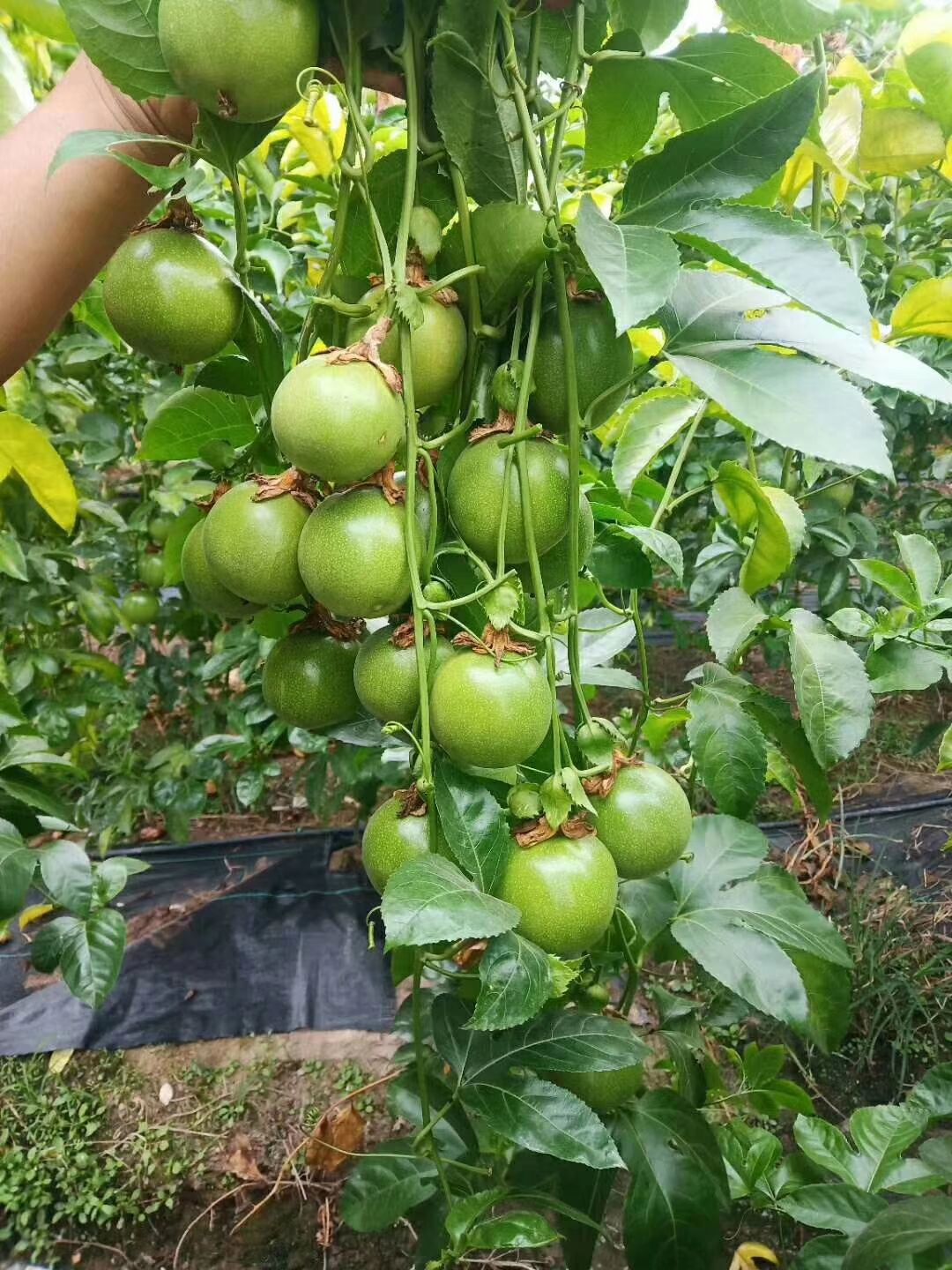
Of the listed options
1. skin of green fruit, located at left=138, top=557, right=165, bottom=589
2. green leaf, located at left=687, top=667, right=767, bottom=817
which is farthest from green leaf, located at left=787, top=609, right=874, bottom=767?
skin of green fruit, located at left=138, top=557, right=165, bottom=589

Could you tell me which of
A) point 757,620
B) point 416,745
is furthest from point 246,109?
point 757,620

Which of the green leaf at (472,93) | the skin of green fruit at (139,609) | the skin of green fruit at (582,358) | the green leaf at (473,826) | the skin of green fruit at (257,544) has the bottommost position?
the skin of green fruit at (139,609)

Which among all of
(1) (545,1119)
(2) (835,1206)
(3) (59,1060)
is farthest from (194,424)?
(3) (59,1060)

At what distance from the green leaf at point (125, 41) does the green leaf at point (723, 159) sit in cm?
30

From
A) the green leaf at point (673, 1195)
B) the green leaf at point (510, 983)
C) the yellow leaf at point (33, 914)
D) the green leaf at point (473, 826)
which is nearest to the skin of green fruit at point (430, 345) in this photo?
the green leaf at point (473, 826)

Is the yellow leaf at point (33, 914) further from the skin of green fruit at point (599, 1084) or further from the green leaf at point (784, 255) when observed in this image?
the green leaf at point (784, 255)

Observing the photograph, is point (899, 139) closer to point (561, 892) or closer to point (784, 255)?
point (784, 255)

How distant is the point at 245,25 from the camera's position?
47 cm

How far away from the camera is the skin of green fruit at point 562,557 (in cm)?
63

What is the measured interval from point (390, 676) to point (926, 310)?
697 mm

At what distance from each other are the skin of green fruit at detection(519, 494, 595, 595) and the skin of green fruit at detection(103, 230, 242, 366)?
10.9 inches

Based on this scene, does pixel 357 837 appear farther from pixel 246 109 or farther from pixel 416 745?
pixel 246 109

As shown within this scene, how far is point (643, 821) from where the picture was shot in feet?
2.02

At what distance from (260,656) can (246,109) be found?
1.37 metres
